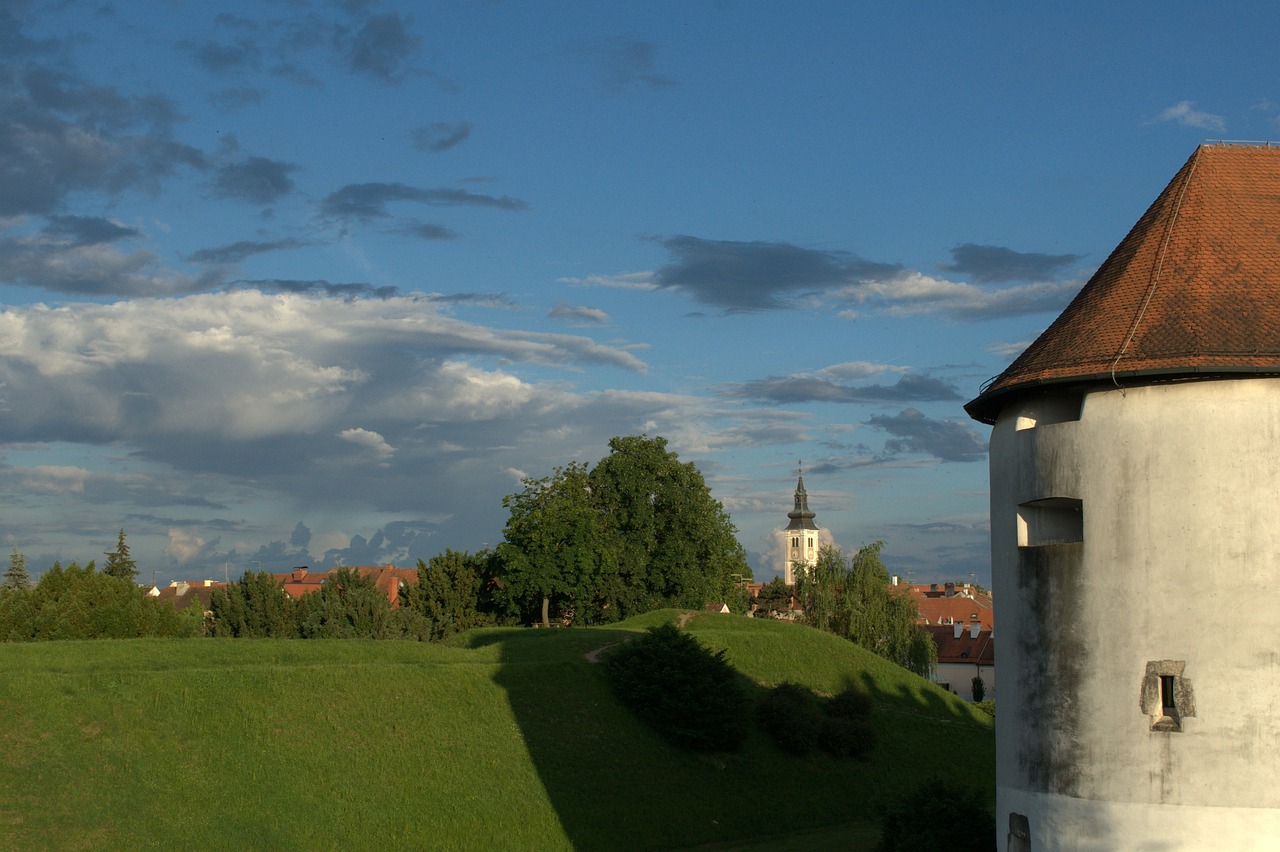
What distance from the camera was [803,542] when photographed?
154250 millimetres

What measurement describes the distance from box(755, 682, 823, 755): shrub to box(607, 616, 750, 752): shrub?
874 mm

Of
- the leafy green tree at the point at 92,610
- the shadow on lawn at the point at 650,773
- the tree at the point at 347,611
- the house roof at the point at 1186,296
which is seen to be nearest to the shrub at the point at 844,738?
the shadow on lawn at the point at 650,773

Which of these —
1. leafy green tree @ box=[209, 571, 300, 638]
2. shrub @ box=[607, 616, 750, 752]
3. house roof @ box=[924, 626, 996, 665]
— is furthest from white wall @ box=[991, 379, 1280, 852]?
house roof @ box=[924, 626, 996, 665]

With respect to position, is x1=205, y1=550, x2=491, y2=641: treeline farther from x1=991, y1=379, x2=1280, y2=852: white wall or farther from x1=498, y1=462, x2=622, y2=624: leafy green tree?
x1=991, y1=379, x2=1280, y2=852: white wall

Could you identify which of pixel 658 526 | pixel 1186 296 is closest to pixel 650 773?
pixel 1186 296

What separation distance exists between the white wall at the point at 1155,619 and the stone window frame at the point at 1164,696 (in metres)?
0.07

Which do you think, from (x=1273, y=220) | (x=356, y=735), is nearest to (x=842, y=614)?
(x=356, y=735)

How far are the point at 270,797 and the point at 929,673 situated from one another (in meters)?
49.5

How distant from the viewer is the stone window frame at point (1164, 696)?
48.3 feet

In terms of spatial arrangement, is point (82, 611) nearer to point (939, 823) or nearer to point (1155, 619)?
point (939, 823)

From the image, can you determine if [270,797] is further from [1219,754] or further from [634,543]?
[634,543]

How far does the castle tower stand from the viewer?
1459 centimetres

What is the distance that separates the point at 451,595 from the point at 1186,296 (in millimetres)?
53127

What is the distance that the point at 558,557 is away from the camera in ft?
202
